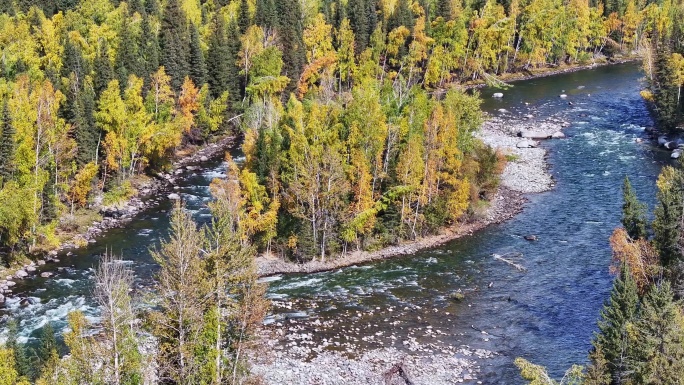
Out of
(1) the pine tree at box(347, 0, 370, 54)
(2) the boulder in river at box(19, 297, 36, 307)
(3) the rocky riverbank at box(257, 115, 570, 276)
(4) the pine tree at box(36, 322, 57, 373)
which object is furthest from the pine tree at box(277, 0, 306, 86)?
(4) the pine tree at box(36, 322, 57, 373)

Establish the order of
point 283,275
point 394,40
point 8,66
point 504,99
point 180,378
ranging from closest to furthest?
point 180,378, point 283,275, point 8,66, point 504,99, point 394,40

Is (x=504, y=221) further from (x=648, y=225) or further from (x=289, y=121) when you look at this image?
(x=289, y=121)

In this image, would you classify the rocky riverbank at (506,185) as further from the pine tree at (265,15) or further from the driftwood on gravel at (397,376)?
the pine tree at (265,15)

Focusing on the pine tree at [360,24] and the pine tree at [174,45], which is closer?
the pine tree at [174,45]

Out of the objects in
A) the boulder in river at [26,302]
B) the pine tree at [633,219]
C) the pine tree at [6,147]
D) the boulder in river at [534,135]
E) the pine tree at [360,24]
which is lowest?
the boulder in river at [26,302]

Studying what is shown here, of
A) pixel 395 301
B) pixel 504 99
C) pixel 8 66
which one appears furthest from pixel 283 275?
pixel 504 99

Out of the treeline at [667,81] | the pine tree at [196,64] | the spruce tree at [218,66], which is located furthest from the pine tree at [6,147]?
the treeline at [667,81]
